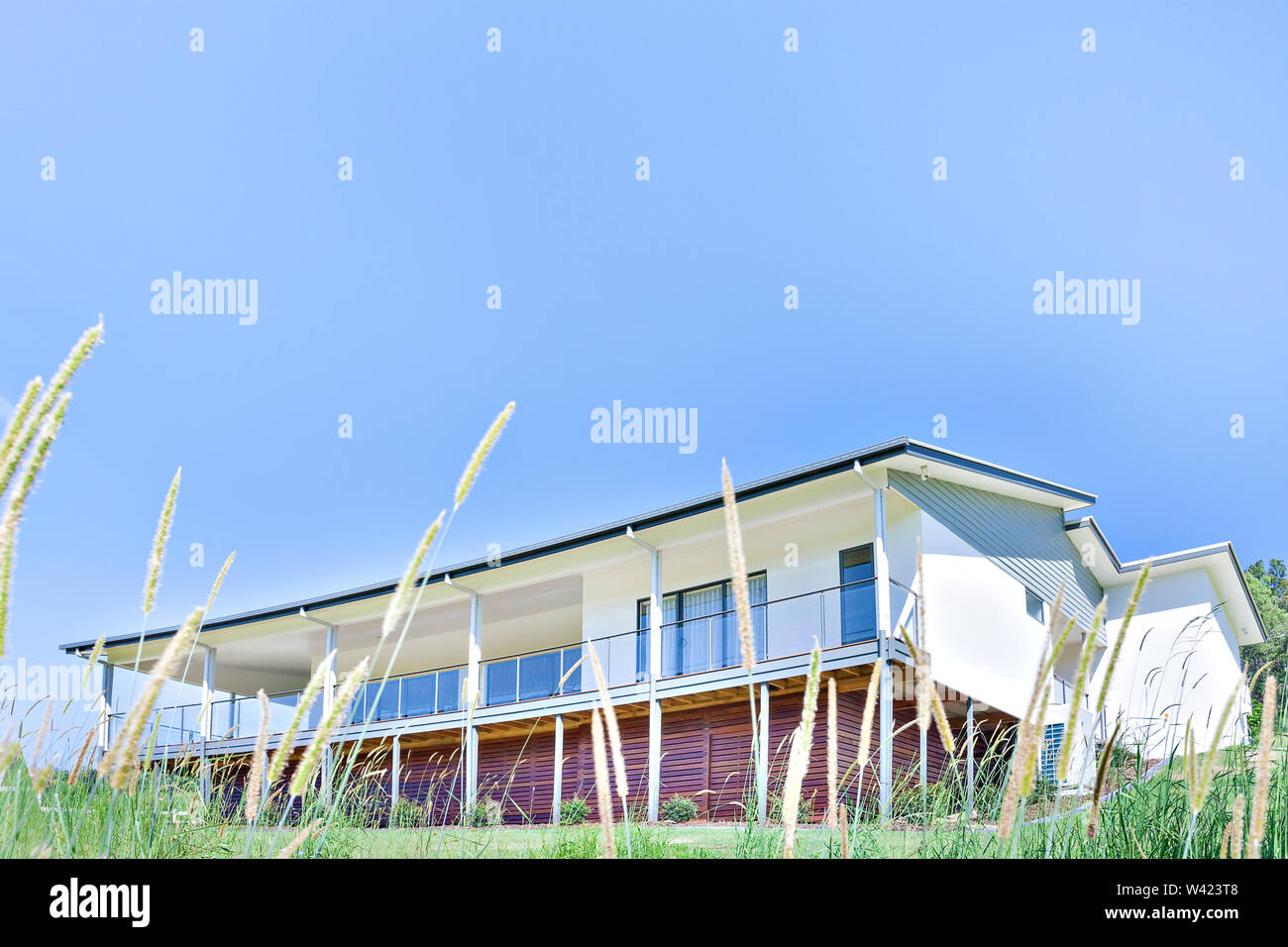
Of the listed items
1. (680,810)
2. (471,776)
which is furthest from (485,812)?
(680,810)

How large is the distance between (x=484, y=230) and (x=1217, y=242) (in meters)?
20.0

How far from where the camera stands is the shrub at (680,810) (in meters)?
14.1

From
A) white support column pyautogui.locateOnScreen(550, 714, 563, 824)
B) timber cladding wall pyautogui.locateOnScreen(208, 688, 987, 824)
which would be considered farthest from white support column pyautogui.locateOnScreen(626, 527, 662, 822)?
white support column pyautogui.locateOnScreen(550, 714, 563, 824)

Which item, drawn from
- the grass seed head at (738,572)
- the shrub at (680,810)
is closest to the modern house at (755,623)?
the shrub at (680,810)

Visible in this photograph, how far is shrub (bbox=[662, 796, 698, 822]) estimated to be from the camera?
14055 millimetres

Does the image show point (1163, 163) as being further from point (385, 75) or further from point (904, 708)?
point (385, 75)

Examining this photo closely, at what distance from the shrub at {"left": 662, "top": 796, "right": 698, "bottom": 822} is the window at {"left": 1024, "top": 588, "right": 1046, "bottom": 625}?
837 centimetres

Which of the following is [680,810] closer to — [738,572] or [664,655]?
[664,655]

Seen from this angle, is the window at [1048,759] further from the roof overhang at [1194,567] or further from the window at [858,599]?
the roof overhang at [1194,567]

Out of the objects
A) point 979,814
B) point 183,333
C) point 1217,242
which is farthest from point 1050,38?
point 979,814

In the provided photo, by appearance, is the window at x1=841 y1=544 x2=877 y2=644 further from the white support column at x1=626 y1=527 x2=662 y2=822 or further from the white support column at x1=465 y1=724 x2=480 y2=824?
the white support column at x1=465 y1=724 x2=480 y2=824

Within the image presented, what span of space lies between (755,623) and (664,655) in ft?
5.40

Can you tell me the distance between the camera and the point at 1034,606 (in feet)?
64.6

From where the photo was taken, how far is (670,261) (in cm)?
3153
